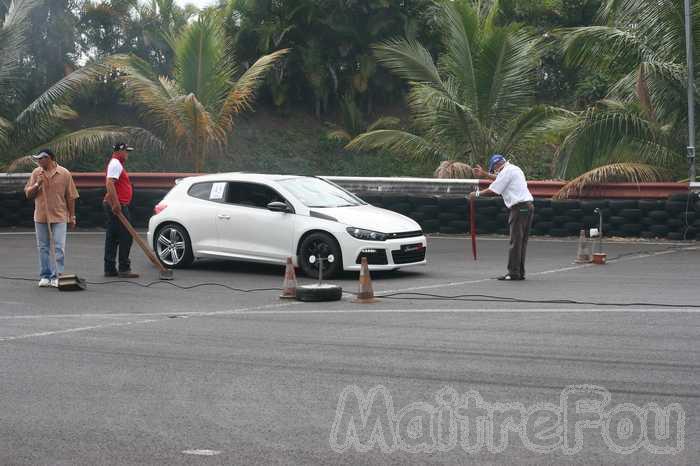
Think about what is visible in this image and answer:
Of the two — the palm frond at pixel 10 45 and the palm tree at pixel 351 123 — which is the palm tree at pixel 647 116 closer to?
the palm tree at pixel 351 123

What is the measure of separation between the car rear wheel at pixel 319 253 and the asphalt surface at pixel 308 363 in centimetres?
24

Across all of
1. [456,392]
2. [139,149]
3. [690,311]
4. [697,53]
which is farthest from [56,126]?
[456,392]

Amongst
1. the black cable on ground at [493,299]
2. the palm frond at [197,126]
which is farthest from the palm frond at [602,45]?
the black cable on ground at [493,299]

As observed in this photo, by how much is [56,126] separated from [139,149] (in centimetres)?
743

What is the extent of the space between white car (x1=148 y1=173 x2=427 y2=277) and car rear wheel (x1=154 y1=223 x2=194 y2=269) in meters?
0.01

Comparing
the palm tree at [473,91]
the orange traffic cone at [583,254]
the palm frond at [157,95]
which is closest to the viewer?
the orange traffic cone at [583,254]

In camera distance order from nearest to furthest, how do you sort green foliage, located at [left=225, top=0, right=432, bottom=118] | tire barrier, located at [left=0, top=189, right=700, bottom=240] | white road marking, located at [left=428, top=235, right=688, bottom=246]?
white road marking, located at [left=428, top=235, right=688, bottom=246]
tire barrier, located at [left=0, top=189, right=700, bottom=240]
green foliage, located at [left=225, top=0, right=432, bottom=118]

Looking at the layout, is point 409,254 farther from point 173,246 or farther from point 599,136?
point 599,136

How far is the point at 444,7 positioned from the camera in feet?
89.2

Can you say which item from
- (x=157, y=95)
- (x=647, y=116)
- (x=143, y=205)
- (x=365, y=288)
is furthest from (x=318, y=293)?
(x=157, y=95)

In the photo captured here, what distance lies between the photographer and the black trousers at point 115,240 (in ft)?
50.4

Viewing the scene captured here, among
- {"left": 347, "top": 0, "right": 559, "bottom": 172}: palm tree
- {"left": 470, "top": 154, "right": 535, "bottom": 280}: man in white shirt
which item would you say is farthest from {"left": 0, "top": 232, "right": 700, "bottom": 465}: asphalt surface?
{"left": 347, "top": 0, "right": 559, "bottom": 172}: palm tree

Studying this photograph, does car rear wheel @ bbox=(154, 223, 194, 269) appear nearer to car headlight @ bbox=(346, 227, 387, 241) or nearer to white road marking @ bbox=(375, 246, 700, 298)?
car headlight @ bbox=(346, 227, 387, 241)

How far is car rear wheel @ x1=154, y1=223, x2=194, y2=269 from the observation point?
16.5 m
